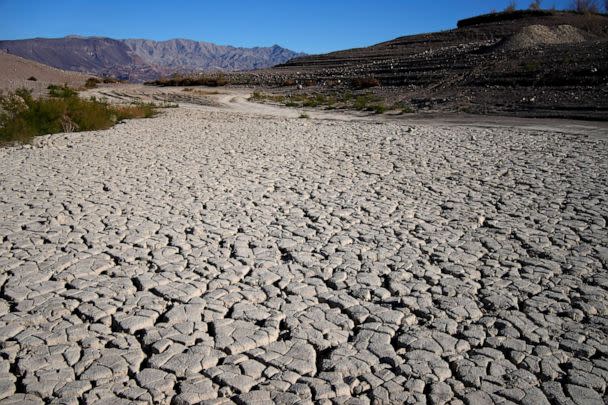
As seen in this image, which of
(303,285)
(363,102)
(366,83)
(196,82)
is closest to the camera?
(303,285)

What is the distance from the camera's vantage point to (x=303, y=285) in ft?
11.9

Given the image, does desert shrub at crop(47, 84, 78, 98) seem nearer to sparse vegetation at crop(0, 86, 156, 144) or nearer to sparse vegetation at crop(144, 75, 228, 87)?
sparse vegetation at crop(0, 86, 156, 144)

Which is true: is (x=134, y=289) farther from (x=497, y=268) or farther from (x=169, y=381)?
(x=497, y=268)

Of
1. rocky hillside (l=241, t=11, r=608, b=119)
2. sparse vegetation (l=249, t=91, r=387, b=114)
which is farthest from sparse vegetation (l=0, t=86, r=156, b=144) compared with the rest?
rocky hillside (l=241, t=11, r=608, b=119)

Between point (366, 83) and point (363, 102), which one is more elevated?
point (366, 83)

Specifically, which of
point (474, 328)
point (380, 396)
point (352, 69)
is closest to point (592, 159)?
point (474, 328)

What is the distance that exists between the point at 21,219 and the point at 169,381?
3.39m

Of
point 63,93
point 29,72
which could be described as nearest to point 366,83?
point 63,93

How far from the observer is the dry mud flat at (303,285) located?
8.39 ft

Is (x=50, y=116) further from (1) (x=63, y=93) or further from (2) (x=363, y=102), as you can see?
(2) (x=363, y=102)

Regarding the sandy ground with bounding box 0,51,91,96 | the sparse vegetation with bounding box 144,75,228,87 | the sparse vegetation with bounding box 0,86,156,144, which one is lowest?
the sparse vegetation with bounding box 0,86,156,144

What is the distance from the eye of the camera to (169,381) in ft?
8.29

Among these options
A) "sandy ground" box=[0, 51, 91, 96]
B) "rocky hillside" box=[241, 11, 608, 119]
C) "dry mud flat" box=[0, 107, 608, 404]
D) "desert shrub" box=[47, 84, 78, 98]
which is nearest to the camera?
"dry mud flat" box=[0, 107, 608, 404]

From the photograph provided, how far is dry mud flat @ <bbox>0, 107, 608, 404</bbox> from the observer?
8.39ft
